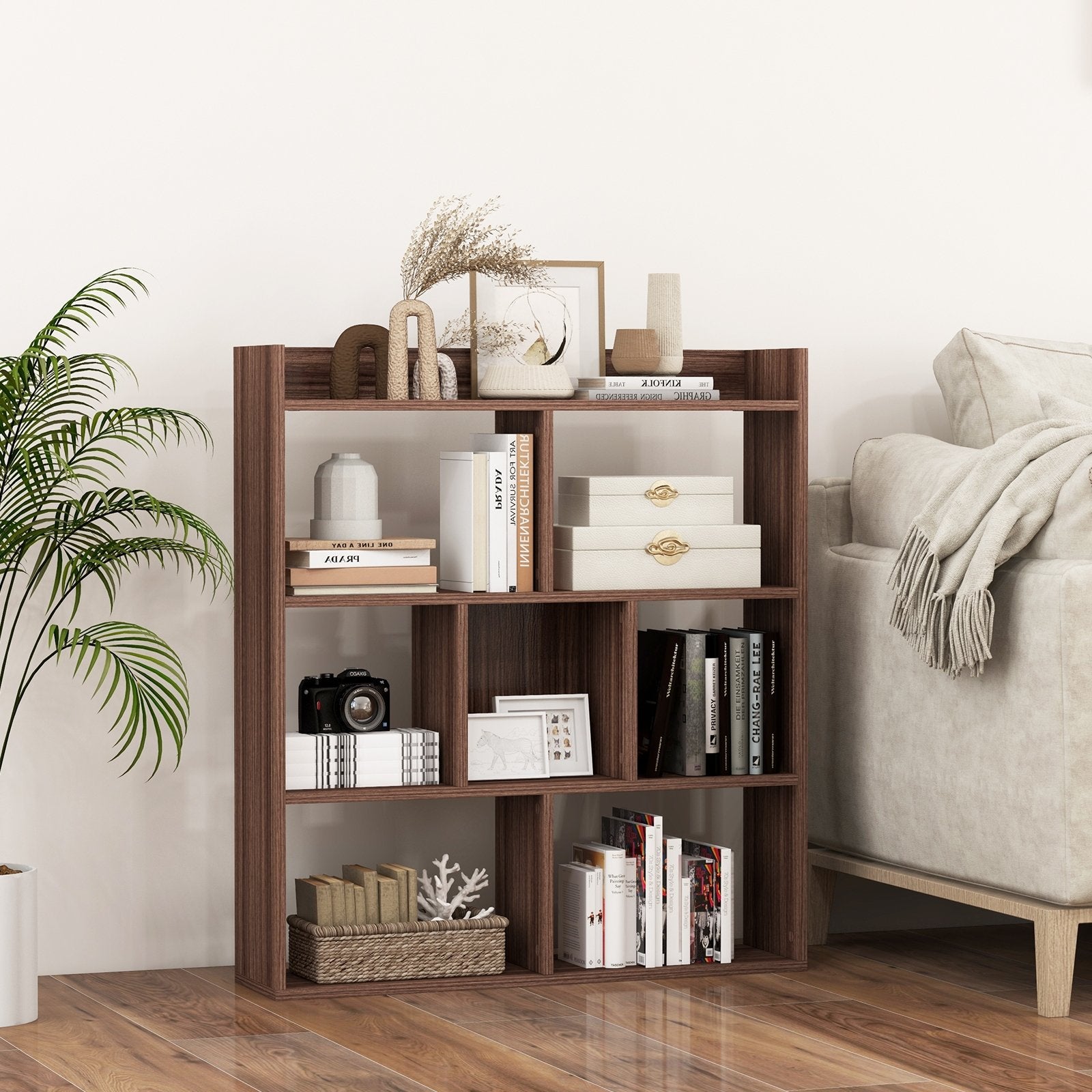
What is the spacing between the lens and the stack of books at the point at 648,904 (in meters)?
3.18

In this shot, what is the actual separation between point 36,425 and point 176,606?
44 cm

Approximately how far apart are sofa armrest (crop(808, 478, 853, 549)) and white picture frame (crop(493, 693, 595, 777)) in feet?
1.89

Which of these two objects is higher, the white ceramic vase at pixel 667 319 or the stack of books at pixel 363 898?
the white ceramic vase at pixel 667 319

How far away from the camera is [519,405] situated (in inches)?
122

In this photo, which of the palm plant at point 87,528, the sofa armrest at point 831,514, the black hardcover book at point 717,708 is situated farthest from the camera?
the sofa armrest at point 831,514

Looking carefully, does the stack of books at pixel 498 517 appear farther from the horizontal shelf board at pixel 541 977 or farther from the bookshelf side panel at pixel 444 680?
the horizontal shelf board at pixel 541 977

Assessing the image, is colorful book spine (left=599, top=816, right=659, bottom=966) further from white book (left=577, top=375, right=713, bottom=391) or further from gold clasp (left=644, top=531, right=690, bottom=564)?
white book (left=577, top=375, right=713, bottom=391)

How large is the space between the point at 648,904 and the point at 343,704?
25.2 inches

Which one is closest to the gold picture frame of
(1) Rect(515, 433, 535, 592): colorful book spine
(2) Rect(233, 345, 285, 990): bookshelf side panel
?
(1) Rect(515, 433, 535, 592): colorful book spine

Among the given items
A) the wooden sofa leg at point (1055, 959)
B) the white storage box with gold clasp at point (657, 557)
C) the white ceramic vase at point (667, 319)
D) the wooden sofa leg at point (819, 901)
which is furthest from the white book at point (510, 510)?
the wooden sofa leg at point (1055, 959)

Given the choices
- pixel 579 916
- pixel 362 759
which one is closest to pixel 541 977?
pixel 579 916

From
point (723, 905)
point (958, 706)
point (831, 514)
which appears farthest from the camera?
point (831, 514)

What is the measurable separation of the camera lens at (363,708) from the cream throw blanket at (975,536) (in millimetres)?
902

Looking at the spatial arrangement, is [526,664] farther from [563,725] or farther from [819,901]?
[819,901]
